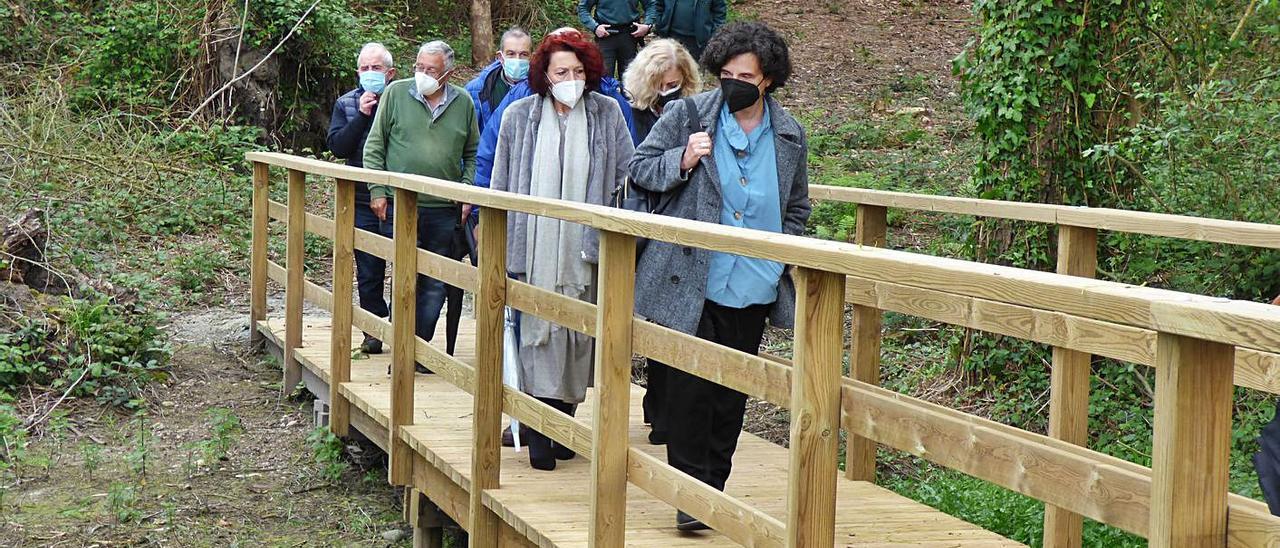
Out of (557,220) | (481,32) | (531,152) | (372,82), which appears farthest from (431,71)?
(481,32)

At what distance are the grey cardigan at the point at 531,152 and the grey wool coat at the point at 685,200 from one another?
37.4 inches

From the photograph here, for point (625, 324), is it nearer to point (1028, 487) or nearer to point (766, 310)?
point (766, 310)

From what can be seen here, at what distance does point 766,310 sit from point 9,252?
640 centimetres

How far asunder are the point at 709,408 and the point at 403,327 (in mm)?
2046

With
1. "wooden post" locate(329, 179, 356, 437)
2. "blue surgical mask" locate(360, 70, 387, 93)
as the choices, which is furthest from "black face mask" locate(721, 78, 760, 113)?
"blue surgical mask" locate(360, 70, 387, 93)

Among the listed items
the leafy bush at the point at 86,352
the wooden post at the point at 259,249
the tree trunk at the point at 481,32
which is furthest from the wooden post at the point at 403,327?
the tree trunk at the point at 481,32

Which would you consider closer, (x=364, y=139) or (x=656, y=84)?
(x=656, y=84)

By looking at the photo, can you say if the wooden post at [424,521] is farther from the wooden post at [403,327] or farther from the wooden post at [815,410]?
the wooden post at [815,410]

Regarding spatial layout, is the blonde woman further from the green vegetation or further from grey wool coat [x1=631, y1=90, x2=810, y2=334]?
the green vegetation

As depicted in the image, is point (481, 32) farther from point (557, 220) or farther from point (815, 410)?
point (815, 410)

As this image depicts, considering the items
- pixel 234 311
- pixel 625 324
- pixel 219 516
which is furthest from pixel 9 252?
pixel 625 324

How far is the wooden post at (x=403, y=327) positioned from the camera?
6059 mm

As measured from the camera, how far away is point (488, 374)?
520cm

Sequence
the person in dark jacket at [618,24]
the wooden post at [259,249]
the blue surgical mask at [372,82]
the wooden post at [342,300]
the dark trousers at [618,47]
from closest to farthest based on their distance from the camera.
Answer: the wooden post at [342,300]
the blue surgical mask at [372,82]
the wooden post at [259,249]
the person in dark jacket at [618,24]
the dark trousers at [618,47]
